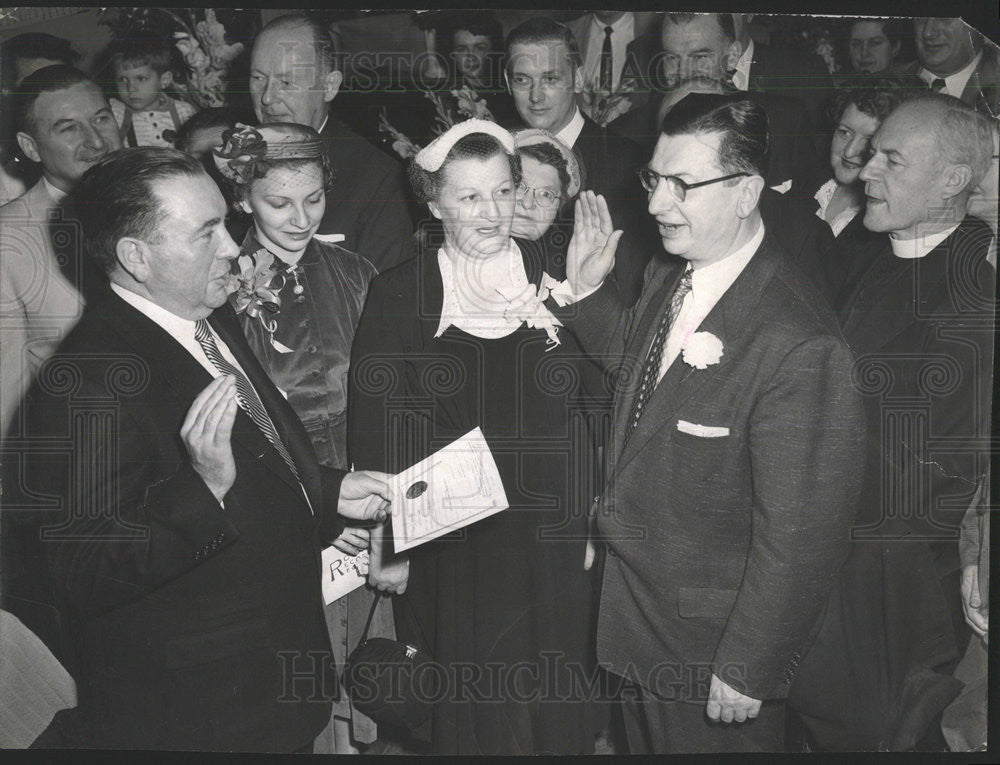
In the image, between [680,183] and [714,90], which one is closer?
[680,183]

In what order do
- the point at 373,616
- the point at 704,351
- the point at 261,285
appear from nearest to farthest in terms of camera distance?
the point at 704,351, the point at 261,285, the point at 373,616

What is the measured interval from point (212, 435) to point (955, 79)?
281 centimetres

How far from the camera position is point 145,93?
3658 millimetres

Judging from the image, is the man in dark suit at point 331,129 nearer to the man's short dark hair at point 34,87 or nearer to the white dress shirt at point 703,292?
the man's short dark hair at point 34,87

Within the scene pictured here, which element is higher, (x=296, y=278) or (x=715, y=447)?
(x=296, y=278)

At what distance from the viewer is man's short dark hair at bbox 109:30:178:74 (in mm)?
3662

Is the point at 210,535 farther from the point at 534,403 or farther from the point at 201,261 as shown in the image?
the point at 534,403

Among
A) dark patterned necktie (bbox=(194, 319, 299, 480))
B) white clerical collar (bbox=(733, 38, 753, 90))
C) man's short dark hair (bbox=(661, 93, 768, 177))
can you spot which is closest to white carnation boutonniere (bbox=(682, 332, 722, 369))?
man's short dark hair (bbox=(661, 93, 768, 177))

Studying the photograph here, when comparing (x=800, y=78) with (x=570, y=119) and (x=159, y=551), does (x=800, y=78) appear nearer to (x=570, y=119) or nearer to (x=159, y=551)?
(x=570, y=119)

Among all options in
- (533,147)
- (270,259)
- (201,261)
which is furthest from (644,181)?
(201,261)

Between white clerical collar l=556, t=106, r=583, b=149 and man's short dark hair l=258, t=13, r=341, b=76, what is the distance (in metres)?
0.80

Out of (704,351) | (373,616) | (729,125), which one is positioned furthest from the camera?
(373,616)

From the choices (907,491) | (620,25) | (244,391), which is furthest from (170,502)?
(907,491)

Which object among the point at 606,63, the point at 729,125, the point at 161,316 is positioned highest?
the point at 606,63
